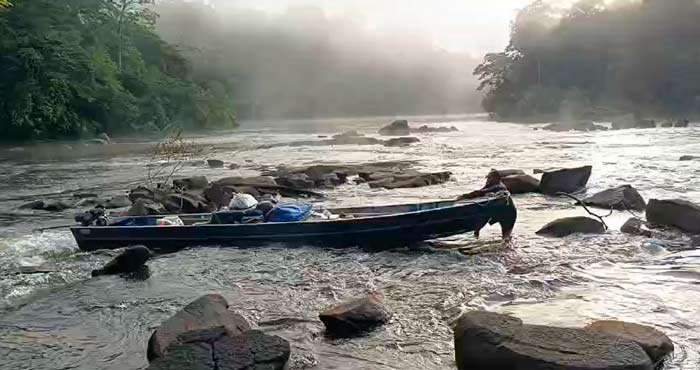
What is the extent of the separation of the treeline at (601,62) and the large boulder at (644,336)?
6804 centimetres

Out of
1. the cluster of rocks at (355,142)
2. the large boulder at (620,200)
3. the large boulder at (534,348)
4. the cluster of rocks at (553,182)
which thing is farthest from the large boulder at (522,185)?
the cluster of rocks at (355,142)

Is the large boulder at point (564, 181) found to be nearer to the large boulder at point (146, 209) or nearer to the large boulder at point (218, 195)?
the large boulder at point (218, 195)

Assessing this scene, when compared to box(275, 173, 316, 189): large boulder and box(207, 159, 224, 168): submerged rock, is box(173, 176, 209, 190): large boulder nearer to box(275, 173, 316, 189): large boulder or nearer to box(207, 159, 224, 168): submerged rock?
box(275, 173, 316, 189): large boulder

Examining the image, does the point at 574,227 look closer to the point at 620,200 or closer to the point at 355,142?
the point at 620,200

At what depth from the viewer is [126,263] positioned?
11461 millimetres

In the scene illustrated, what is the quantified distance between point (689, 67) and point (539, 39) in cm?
2267

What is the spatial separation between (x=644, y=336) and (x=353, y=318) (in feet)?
10.7

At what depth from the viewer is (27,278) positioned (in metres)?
11.2

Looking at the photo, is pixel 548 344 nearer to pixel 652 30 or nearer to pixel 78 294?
pixel 78 294

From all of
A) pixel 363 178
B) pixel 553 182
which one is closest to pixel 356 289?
pixel 553 182

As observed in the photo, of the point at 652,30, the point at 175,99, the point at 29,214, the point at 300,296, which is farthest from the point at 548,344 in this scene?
the point at 652,30

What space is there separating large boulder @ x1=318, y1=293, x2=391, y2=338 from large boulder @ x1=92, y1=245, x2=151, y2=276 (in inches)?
186

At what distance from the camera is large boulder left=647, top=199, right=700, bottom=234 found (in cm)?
1282

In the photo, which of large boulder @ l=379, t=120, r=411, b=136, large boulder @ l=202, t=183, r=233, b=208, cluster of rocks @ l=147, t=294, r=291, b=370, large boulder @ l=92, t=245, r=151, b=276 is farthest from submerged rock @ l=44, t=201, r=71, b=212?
large boulder @ l=379, t=120, r=411, b=136
